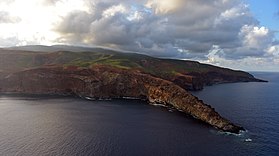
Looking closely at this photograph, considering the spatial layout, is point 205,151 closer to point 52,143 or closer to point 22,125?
point 52,143

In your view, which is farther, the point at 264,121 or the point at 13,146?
the point at 264,121

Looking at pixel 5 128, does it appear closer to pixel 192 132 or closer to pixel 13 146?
pixel 13 146

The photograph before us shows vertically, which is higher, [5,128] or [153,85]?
[153,85]

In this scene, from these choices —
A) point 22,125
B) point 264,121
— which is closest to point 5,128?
point 22,125

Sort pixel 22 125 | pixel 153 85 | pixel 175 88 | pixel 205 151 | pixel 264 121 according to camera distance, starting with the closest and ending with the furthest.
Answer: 1. pixel 205 151
2. pixel 22 125
3. pixel 264 121
4. pixel 175 88
5. pixel 153 85

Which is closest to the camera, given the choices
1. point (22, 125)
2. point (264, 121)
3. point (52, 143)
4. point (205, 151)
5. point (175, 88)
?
point (205, 151)

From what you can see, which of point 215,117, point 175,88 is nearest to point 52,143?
point 215,117
